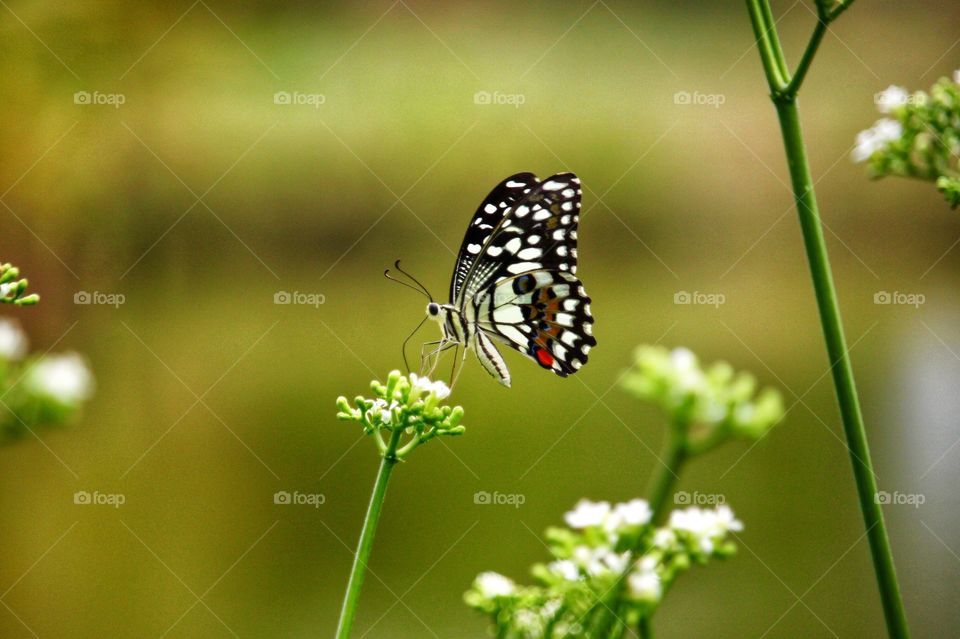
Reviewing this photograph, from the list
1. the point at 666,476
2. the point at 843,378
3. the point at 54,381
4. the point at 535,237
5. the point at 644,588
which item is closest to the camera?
the point at 666,476

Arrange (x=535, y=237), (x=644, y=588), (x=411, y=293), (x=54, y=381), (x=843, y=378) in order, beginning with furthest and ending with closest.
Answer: (x=411, y=293) < (x=535, y=237) < (x=54, y=381) < (x=843, y=378) < (x=644, y=588)

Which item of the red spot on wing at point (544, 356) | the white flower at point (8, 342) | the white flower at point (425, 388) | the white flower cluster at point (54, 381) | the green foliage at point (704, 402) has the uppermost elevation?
the red spot on wing at point (544, 356)

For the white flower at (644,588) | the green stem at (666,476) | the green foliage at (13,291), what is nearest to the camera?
the green stem at (666,476)

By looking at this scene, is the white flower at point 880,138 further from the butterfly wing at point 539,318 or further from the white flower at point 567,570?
the white flower at point 567,570

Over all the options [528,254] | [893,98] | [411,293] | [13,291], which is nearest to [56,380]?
[13,291]

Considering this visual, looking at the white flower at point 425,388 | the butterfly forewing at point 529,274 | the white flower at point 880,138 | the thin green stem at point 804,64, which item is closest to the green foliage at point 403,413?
the white flower at point 425,388

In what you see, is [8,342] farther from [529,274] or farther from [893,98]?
[893,98]
